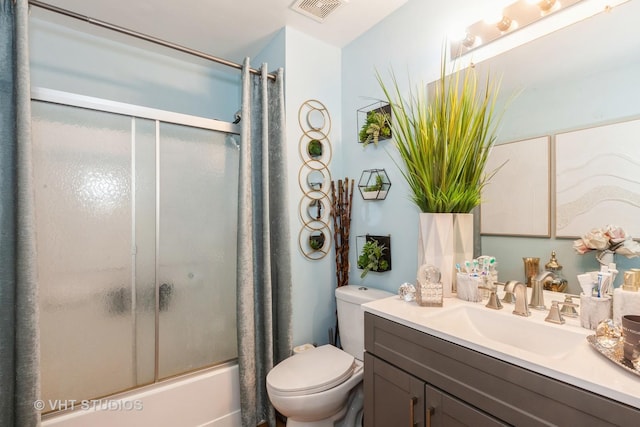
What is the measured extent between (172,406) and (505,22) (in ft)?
8.02

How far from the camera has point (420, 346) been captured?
97cm

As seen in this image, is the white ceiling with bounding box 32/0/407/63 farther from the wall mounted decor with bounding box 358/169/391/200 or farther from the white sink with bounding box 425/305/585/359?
the white sink with bounding box 425/305/585/359

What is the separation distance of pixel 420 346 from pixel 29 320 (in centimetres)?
155

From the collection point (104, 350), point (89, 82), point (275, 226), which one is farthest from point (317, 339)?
point (89, 82)

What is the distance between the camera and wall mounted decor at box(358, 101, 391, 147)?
1724 millimetres

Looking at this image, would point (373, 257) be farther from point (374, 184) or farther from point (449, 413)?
point (449, 413)

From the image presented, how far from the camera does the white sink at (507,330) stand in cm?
88

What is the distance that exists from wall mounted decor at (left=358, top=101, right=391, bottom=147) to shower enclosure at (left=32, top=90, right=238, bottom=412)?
2.70 feet

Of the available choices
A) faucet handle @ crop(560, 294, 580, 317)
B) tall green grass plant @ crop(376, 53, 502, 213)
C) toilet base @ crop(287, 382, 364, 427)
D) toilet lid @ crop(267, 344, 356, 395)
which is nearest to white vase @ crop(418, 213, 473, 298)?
tall green grass plant @ crop(376, 53, 502, 213)

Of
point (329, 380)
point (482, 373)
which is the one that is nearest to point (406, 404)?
point (482, 373)

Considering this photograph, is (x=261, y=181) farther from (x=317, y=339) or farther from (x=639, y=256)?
(x=639, y=256)

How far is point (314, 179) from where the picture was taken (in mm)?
1977

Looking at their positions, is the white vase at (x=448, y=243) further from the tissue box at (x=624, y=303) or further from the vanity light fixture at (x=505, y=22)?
the vanity light fixture at (x=505, y=22)

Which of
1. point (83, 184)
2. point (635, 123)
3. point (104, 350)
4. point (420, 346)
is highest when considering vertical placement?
point (635, 123)
